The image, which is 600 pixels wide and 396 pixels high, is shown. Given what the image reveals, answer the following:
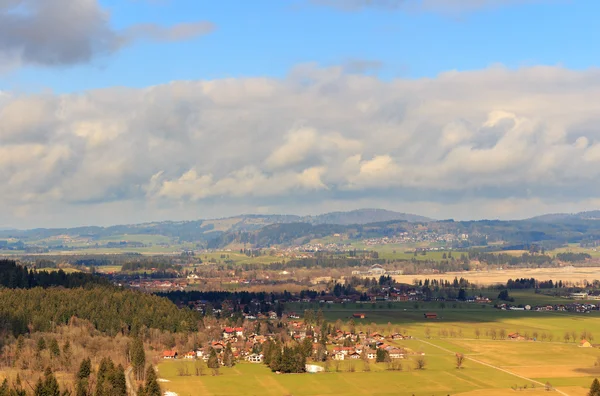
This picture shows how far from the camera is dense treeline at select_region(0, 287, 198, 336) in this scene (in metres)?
149

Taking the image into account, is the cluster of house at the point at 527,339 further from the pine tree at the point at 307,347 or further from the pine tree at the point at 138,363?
the pine tree at the point at 138,363

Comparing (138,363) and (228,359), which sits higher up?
(138,363)

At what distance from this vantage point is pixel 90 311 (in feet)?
525

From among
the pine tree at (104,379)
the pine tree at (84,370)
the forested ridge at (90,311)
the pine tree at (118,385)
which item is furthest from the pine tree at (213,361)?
the forested ridge at (90,311)

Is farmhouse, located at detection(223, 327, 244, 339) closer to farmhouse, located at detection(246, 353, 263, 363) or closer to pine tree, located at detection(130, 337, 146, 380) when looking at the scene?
farmhouse, located at detection(246, 353, 263, 363)

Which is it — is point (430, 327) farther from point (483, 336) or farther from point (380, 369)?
point (380, 369)

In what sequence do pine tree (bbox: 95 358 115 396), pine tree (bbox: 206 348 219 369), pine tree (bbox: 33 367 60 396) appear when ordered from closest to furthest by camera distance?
pine tree (bbox: 33 367 60 396)
pine tree (bbox: 95 358 115 396)
pine tree (bbox: 206 348 219 369)

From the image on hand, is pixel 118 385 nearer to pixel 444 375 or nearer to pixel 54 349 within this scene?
pixel 54 349

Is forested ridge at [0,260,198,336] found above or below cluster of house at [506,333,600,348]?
above

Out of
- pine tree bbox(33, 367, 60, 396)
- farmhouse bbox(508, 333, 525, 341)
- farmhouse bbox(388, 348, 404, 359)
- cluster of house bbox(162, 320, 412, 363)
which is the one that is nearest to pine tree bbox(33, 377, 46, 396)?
Result: pine tree bbox(33, 367, 60, 396)

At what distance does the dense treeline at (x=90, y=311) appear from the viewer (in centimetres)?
14862

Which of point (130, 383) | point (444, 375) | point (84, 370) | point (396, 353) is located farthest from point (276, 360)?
point (84, 370)

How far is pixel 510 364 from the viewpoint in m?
131

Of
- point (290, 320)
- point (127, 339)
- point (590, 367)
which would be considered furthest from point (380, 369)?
point (290, 320)
